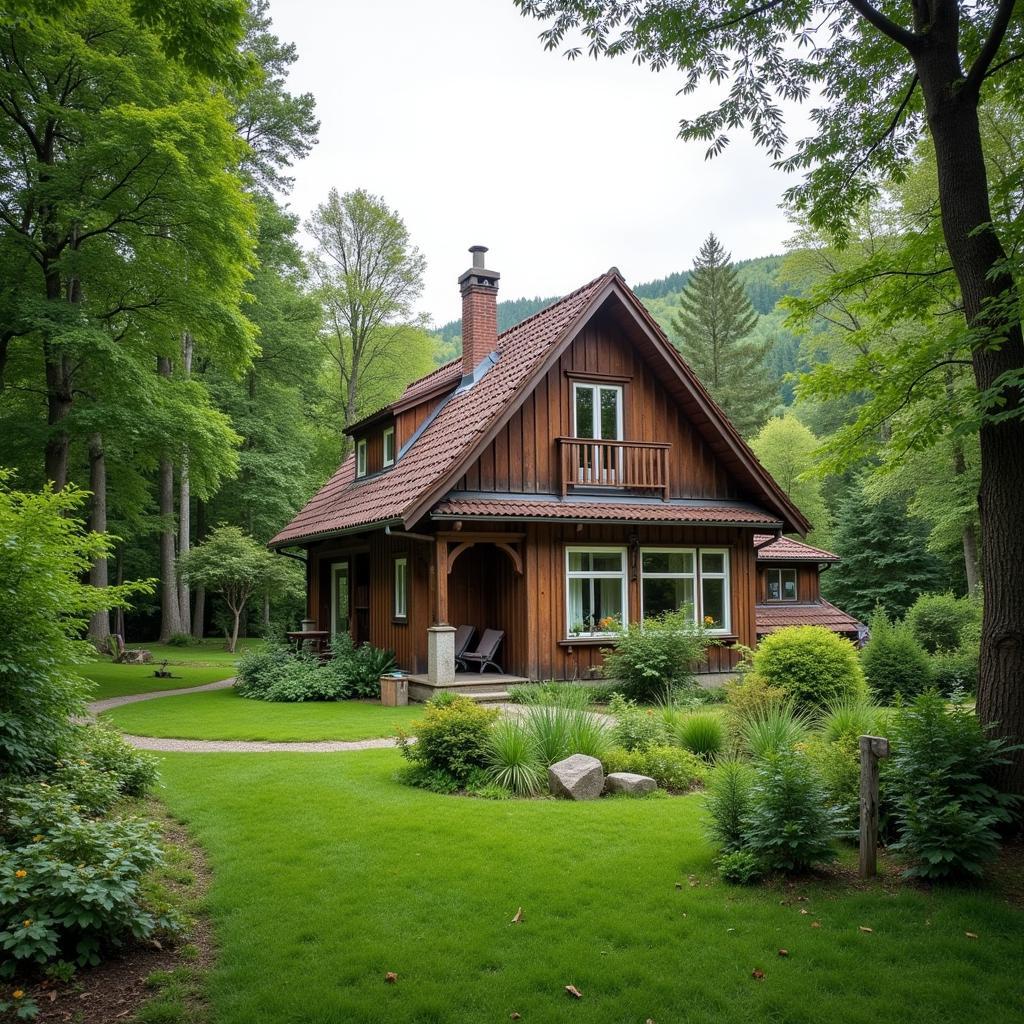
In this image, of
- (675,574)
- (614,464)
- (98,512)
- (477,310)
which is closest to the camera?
(614,464)

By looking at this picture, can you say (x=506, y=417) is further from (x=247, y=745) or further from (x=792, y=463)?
(x=792, y=463)

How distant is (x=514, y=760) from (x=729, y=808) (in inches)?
111

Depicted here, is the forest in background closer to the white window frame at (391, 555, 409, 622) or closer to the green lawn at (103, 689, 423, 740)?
the white window frame at (391, 555, 409, 622)

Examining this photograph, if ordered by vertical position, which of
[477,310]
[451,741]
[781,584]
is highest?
[477,310]

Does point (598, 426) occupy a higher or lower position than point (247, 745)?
higher

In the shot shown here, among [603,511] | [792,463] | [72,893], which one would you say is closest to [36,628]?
[72,893]

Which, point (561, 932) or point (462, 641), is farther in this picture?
point (462, 641)

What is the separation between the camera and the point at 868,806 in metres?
5.39

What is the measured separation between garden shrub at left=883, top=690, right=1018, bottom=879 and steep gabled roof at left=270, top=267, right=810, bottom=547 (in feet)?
29.8

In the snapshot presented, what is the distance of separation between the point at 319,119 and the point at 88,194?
17.9 m

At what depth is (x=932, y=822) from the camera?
17.0 ft

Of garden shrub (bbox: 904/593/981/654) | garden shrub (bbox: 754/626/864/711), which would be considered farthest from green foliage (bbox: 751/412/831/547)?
garden shrub (bbox: 754/626/864/711)

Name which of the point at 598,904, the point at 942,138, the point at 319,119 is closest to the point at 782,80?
the point at 942,138

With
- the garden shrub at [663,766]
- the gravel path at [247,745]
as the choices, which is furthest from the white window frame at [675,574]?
the garden shrub at [663,766]
